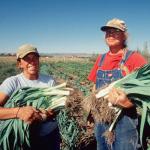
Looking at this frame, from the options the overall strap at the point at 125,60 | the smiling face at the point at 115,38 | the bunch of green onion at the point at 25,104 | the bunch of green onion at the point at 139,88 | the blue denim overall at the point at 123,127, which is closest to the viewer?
the bunch of green onion at the point at 139,88

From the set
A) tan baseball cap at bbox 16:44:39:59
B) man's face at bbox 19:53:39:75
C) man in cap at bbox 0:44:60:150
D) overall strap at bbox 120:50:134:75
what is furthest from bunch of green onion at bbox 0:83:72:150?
overall strap at bbox 120:50:134:75

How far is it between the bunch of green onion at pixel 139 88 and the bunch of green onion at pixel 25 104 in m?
0.47

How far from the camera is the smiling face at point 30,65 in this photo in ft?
10.9

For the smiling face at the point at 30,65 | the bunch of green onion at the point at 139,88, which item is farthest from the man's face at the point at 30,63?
the bunch of green onion at the point at 139,88

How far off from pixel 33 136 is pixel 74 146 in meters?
2.12

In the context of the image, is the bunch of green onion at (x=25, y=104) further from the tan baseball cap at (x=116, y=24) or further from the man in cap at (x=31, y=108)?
the tan baseball cap at (x=116, y=24)

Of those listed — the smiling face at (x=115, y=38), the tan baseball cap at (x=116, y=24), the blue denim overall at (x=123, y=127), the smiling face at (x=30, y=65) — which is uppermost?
the tan baseball cap at (x=116, y=24)

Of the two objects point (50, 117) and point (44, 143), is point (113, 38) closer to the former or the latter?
point (50, 117)

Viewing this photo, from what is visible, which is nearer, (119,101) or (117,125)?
(119,101)

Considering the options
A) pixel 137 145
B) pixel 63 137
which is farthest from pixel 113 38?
pixel 63 137

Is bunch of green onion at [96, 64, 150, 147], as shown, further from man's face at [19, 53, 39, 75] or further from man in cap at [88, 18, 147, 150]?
man's face at [19, 53, 39, 75]

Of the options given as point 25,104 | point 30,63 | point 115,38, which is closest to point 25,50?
point 30,63

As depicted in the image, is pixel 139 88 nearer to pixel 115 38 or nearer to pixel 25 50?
pixel 115 38

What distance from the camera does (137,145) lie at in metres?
3.35
